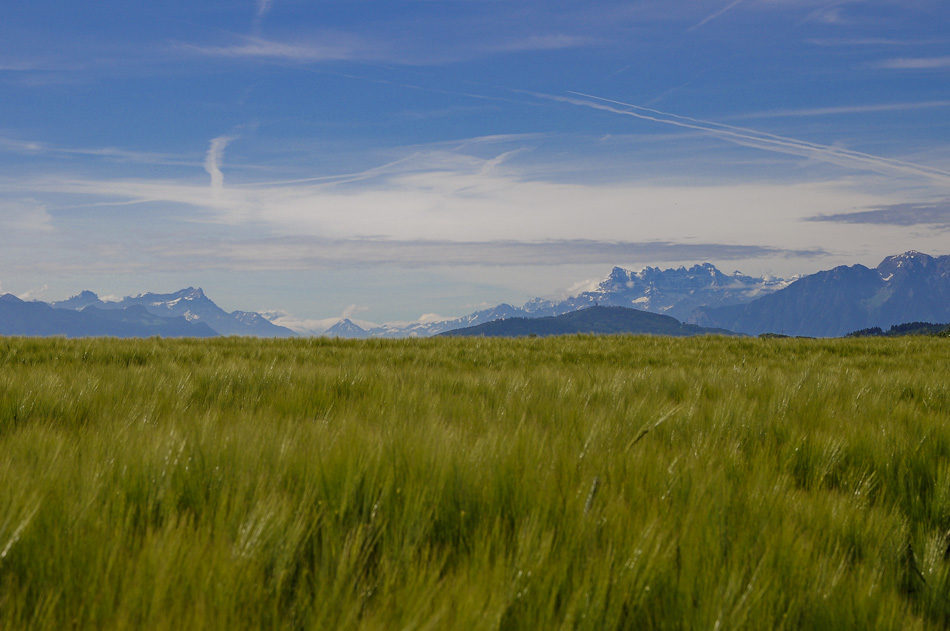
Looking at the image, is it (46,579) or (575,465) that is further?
(575,465)

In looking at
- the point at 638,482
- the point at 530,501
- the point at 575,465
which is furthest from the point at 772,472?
the point at 530,501

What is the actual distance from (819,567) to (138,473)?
2118mm

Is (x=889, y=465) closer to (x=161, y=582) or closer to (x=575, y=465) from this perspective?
(x=575, y=465)

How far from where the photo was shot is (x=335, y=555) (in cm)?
144

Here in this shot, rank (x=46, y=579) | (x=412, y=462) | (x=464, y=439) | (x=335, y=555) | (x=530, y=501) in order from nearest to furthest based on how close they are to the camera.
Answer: (x=46, y=579)
(x=335, y=555)
(x=530, y=501)
(x=412, y=462)
(x=464, y=439)

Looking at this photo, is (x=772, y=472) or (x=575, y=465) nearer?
(x=575, y=465)

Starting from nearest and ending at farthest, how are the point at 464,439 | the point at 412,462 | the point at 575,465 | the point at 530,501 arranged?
the point at 530,501 < the point at 412,462 < the point at 575,465 < the point at 464,439

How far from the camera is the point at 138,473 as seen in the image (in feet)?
6.14

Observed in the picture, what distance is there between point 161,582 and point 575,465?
4.68ft

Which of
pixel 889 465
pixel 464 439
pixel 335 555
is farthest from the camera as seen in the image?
pixel 889 465

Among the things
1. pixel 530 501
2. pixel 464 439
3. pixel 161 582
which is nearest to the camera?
pixel 161 582

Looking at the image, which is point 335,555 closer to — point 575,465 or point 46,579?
point 46,579

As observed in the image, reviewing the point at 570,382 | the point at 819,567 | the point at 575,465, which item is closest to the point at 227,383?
the point at 570,382

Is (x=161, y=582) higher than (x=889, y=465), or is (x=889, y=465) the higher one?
(x=161, y=582)
